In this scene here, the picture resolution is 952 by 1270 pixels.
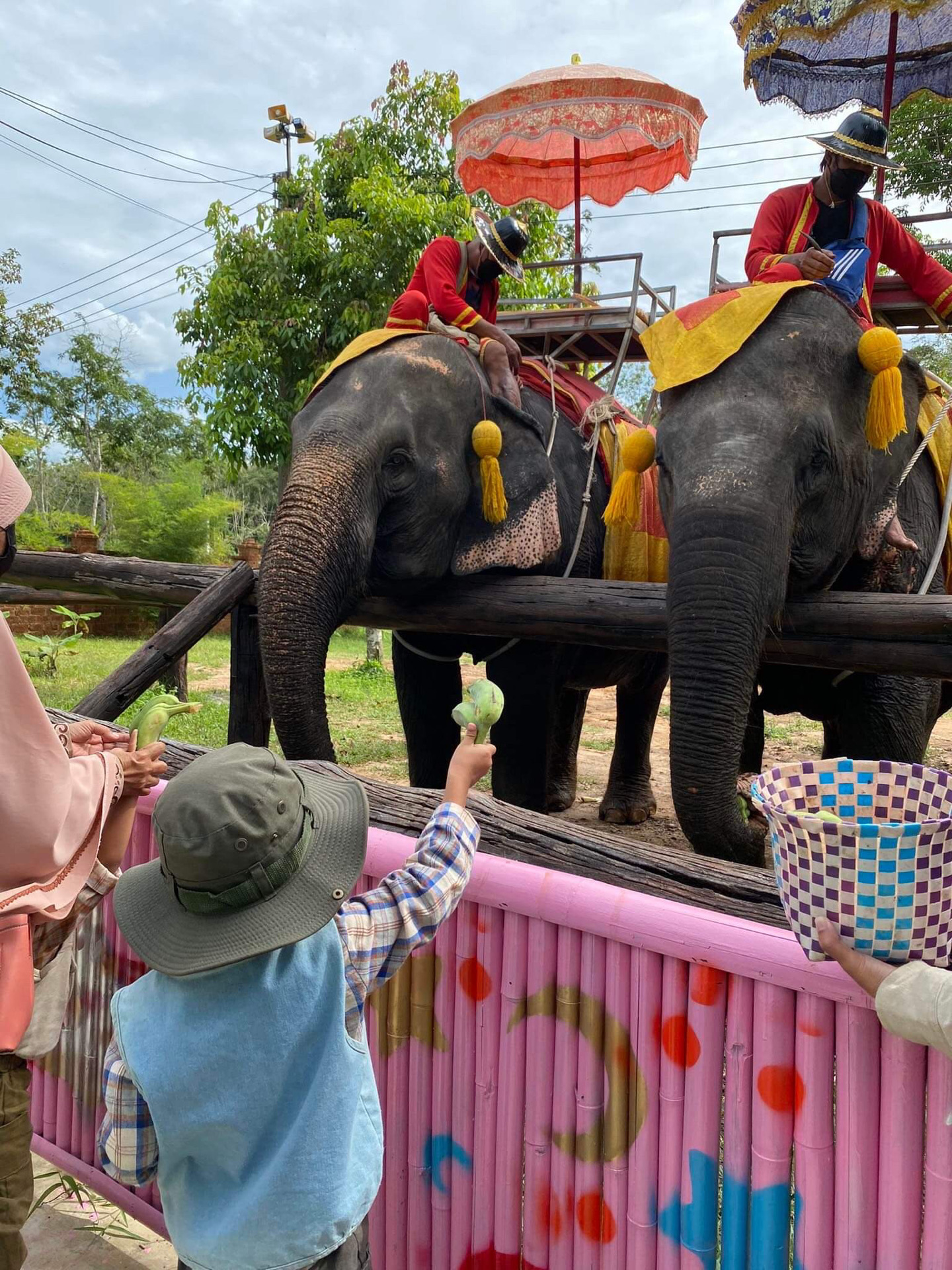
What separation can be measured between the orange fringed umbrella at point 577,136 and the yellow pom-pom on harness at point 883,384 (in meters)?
3.50

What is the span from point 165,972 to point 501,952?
65 centimetres

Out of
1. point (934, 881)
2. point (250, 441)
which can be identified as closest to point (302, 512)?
point (934, 881)

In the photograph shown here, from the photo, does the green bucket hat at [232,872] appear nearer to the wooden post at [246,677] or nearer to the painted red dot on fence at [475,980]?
the painted red dot on fence at [475,980]

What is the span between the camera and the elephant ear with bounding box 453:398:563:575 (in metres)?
4.18

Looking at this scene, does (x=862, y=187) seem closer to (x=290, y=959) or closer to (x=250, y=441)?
(x=290, y=959)

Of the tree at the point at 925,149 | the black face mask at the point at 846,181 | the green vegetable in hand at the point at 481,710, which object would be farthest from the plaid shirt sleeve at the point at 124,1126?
the tree at the point at 925,149

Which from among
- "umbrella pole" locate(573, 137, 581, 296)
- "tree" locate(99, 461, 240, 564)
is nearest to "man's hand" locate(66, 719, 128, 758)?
"umbrella pole" locate(573, 137, 581, 296)

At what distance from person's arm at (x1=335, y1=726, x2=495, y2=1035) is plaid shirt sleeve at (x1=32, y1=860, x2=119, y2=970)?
1.61ft

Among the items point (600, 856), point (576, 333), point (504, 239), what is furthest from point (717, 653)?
point (576, 333)

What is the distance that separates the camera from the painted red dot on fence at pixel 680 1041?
1.53m

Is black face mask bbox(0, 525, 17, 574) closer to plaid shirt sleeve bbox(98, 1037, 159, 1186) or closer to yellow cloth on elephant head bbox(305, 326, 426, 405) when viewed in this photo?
plaid shirt sleeve bbox(98, 1037, 159, 1186)

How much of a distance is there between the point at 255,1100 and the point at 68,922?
0.54m

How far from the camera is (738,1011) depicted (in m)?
1.48

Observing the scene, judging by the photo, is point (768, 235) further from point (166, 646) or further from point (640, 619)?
point (166, 646)
